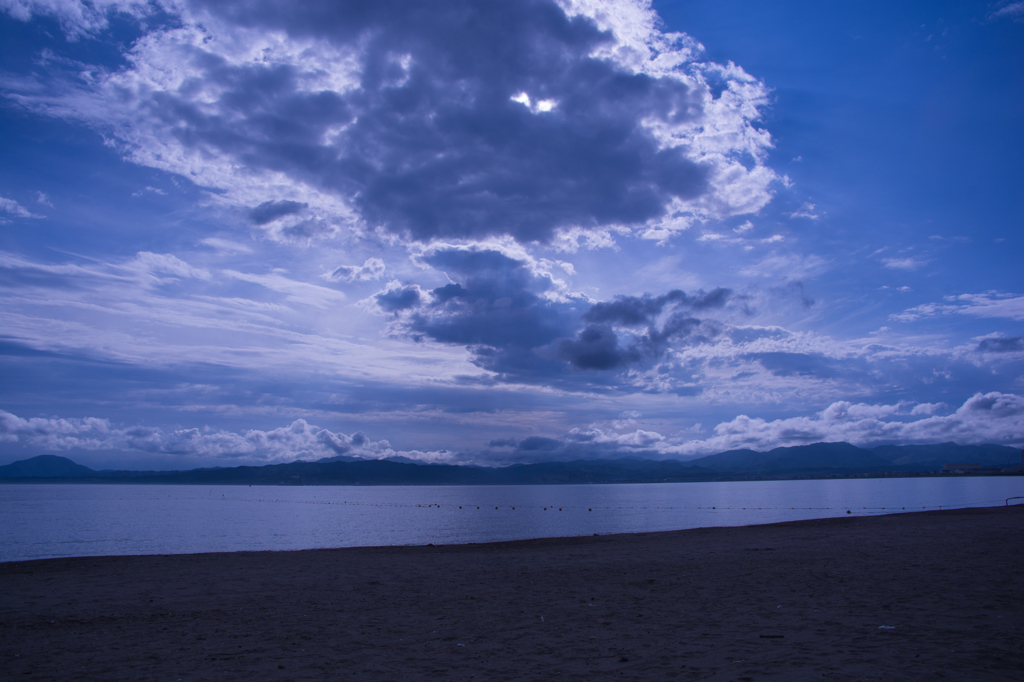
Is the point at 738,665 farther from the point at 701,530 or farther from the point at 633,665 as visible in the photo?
the point at 701,530

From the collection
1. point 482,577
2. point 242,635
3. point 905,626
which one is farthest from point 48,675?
point 905,626

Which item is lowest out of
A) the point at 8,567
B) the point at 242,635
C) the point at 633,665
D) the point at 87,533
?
the point at 87,533

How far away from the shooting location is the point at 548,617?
1447 centimetres

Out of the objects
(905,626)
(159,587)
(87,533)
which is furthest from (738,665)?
(87,533)

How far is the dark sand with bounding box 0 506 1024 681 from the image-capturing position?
10.2 m

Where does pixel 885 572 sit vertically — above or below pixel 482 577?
above

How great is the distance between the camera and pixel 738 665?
9656 mm

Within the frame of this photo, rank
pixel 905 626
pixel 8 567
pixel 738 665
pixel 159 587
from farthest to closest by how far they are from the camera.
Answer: pixel 8 567 < pixel 159 587 < pixel 905 626 < pixel 738 665

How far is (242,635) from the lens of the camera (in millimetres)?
13492

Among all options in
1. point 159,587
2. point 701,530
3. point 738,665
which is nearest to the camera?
point 738,665

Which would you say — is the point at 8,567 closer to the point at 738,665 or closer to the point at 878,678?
the point at 738,665

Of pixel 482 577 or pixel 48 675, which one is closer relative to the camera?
pixel 48 675

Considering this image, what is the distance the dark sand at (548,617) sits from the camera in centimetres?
1018

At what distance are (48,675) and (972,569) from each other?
24.1 metres
